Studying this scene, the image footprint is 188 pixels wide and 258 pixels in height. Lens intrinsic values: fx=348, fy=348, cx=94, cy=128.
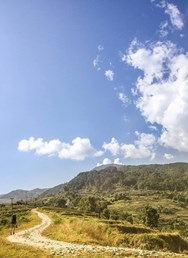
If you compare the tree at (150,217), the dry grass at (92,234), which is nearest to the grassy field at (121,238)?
the dry grass at (92,234)

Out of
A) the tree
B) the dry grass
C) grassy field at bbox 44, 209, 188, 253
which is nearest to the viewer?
grassy field at bbox 44, 209, 188, 253

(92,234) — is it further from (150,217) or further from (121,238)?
(150,217)

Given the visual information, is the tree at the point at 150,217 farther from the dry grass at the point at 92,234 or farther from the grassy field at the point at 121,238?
the dry grass at the point at 92,234

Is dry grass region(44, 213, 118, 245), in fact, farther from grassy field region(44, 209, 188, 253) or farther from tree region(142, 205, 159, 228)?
tree region(142, 205, 159, 228)

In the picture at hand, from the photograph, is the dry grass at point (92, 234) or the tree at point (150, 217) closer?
the dry grass at point (92, 234)

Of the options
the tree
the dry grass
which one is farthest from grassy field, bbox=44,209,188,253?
the tree

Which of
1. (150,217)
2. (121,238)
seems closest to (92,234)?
(121,238)

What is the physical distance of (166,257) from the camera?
2608 centimetres

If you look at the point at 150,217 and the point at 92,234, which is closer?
the point at 92,234

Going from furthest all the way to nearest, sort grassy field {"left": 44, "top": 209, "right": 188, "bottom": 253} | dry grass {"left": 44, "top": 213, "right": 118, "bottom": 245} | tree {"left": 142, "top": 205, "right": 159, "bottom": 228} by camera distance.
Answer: tree {"left": 142, "top": 205, "right": 159, "bottom": 228}
dry grass {"left": 44, "top": 213, "right": 118, "bottom": 245}
grassy field {"left": 44, "top": 209, "right": 188, "bottom": 253}

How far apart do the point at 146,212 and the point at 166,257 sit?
4804 inches

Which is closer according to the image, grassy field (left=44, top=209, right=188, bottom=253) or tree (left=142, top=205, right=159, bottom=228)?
grassy field (left=44, top=209, right=188, bottom=253)

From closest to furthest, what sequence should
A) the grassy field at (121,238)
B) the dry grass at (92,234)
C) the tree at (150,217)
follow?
1. the grassy field at (121,238)
2. the dry grass at (92,234)
3. the tree at (150,217)

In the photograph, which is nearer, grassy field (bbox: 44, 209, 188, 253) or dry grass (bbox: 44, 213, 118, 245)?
grassy field (bbox: 44, 209, 188, 253)
